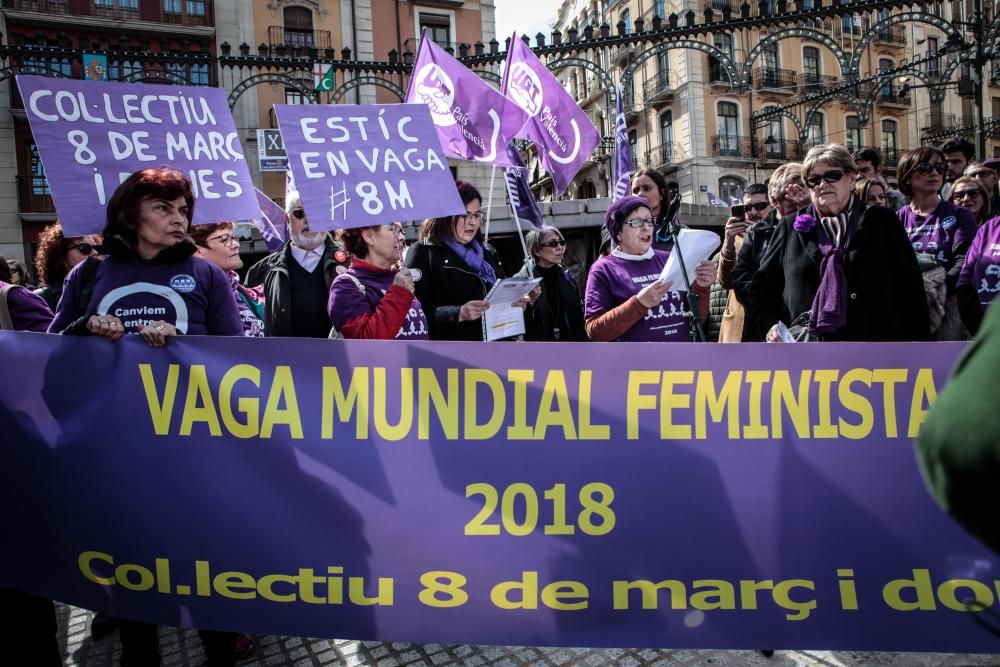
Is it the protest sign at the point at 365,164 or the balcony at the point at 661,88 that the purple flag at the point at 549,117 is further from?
the balcony at the point at 661,88

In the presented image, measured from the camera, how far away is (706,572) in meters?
2.20

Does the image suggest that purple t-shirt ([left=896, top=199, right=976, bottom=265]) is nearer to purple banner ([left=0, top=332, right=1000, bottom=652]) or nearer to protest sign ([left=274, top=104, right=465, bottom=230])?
purple banner ([left=0, top=332, right=1000, bottom=652])

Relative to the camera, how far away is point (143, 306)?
260 cm

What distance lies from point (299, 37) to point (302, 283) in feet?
76.8

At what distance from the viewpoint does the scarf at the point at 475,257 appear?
13.3ft

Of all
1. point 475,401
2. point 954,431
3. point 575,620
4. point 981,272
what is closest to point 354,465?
point 475,401

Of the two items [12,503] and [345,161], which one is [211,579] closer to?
[12,503]

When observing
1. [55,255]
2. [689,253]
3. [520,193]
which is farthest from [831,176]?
[55,255]

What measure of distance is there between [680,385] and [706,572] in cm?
57

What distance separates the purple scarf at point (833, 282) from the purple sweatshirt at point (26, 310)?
3272mm

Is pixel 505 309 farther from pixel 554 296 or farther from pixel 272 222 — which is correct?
pixel 272 222

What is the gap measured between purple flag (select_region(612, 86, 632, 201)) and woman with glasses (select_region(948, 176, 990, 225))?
6.56 feet

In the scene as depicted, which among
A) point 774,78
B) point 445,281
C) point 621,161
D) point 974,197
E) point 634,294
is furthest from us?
point 774,78

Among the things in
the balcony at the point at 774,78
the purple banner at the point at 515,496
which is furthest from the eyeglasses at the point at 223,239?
the balcony at the point at 774,78
